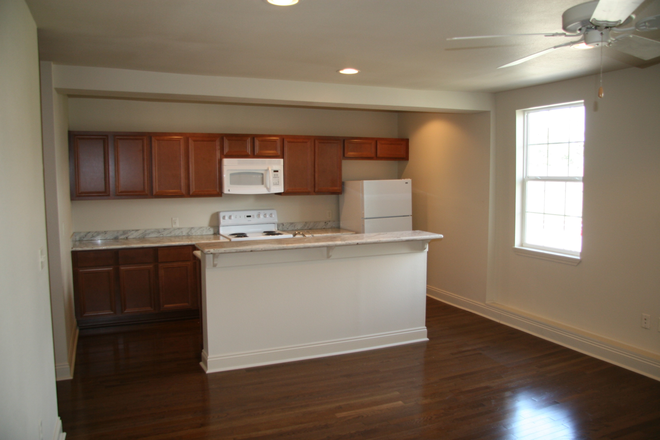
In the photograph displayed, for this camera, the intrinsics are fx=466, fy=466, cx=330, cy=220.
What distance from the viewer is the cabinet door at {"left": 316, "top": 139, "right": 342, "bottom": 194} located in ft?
18.4

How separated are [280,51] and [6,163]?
1.91 m

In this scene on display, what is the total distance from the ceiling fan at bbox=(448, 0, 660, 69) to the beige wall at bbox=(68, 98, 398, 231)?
3782 millimetres

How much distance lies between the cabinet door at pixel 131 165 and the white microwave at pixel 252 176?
81 centimetres

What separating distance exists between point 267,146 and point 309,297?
214 cm

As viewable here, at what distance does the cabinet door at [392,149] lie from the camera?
600 cm

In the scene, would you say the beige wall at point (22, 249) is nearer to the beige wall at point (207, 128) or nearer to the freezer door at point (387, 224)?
the beige wall at point (207, 128)

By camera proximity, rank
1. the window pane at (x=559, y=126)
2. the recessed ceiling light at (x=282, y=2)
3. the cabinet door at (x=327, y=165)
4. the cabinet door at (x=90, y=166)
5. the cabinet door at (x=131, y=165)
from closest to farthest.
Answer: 1. the recessed ceiling light at (x=282, y=2)
2. the window pane at (x=559, y=126)
3. the cabinet door at (x=90, y=166)
4. the cabinet door at (x=131, y=165)
5. the cabinet door at (x=327, y=165)

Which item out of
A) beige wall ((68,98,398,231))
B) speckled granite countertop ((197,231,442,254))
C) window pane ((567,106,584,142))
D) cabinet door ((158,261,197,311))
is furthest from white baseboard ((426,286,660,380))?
cabinet door ((158,261,197,311))

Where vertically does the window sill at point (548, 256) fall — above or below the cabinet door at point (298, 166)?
below

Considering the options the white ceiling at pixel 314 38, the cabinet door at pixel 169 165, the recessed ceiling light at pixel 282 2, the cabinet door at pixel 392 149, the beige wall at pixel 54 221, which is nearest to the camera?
the recessed ceiling light at pixel 282 2

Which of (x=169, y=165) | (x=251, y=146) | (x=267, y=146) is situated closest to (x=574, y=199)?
(x=267, y=146)

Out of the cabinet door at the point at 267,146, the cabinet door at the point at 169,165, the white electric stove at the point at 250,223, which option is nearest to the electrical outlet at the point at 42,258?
the cabinet door at the point at 169,165

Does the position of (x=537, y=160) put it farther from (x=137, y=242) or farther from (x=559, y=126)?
(x=137, y=242)

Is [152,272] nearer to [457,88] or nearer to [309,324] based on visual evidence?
[309,324]
